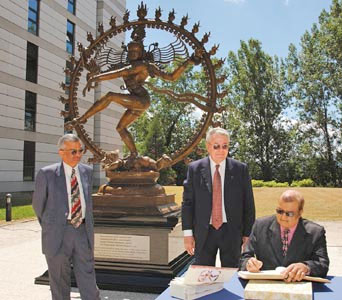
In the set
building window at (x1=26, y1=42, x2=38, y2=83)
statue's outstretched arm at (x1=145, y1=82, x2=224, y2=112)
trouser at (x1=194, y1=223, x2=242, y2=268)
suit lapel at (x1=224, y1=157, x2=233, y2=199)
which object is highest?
building window at (x1=26, y1=42, x2=38, y2=83)

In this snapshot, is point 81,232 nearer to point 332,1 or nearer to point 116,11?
point 116,11

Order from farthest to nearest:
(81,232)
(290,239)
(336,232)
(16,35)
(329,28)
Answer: (329,28)
(16,35)
(336,232)
(81,232)
(290,239)

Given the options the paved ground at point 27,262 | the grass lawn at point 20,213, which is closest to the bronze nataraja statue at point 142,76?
the paved ground at point 27,262

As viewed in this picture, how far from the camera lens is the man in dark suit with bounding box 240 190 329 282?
8.21ft

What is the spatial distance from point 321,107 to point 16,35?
24362 mm

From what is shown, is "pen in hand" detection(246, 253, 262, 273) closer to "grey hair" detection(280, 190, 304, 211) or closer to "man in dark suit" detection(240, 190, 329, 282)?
"man in dark suit" detection(240, 190, 329, 282)

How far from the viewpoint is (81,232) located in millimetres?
3779

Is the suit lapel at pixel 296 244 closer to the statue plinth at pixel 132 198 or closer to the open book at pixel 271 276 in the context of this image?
the open book at pixel 271 276

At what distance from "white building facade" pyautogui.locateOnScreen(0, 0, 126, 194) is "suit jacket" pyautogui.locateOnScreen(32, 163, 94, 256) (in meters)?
17.3

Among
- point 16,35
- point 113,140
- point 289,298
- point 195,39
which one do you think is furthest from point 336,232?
point 113,140

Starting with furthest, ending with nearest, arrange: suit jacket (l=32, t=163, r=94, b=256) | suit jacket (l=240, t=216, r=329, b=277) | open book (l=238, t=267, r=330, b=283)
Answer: suit jacket (l=32, t=163, r=94, b=256) → suit jacket (l=240, t=216, r=329, b=277) → open book (l=238, t=267, r=330, b=283)

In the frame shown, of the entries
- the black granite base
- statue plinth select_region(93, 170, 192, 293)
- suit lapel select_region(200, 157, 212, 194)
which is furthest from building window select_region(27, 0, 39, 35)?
suit lapel select_region(200, 157, 212, 194)

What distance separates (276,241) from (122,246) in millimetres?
3032

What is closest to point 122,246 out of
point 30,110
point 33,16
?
point 30,110
